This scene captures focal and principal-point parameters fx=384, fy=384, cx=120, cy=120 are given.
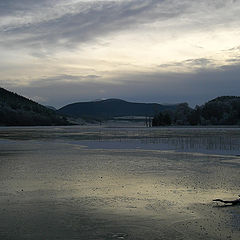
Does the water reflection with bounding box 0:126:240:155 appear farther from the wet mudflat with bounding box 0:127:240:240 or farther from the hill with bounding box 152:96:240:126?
the hill with bounding box 152:96:240:126

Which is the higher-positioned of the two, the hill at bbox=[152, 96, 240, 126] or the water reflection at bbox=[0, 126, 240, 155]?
the hill at bbox=[152, 96, 240, 126]

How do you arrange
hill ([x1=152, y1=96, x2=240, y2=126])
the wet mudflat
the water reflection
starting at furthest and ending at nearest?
1. hill ([x1=152, y1=96, x2=240, y2=126])
2. the water reflection
3. the wet mudflat

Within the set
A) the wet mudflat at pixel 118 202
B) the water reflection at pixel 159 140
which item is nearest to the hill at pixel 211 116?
the water reflection at pixel 159 140

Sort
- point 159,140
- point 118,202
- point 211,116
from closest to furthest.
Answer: point 118,202 → point 159,140 → point 211,116

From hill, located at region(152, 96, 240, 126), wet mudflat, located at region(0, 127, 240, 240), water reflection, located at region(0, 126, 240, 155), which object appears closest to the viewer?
wet mudflat, located at region(0, 127, 240, 240)

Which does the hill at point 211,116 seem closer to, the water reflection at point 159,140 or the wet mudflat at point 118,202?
the water reflection at point 159,140

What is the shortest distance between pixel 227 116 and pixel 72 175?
13877 cm

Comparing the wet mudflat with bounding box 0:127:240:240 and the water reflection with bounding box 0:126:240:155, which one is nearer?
the wet mudflat with bounding box 0:127:240:240

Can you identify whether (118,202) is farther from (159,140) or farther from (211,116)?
(211,116)

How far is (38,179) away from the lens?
60.0 ft

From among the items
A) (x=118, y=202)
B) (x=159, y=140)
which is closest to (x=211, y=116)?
(x=159, y=140)

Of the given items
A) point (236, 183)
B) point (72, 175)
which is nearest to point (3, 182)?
point (72, 175)

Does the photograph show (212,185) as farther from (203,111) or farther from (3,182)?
(203,111)

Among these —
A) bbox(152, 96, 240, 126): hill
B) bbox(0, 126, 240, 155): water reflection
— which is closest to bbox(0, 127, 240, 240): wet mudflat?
bbox(0, 126, 240, 155): water reflection
